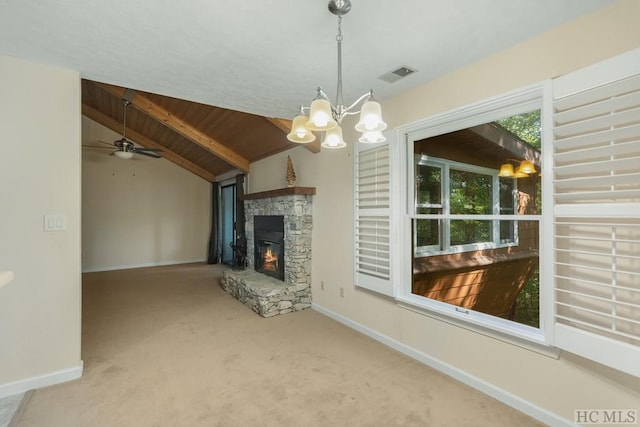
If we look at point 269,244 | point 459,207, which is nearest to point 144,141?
point 269,244

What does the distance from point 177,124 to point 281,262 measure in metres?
3.02

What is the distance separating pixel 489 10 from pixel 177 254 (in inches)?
334

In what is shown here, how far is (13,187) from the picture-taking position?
2.30m

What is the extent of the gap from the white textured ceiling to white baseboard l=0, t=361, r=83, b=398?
2452 mm

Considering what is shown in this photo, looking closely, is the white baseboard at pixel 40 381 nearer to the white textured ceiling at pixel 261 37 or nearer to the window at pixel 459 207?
the white textured ceiling at pixel 261 37

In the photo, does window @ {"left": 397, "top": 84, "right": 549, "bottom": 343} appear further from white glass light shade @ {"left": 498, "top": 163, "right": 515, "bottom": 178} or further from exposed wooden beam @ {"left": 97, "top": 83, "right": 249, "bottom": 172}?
exposed wooden beam @ {"left": 97, "top": 83, "right": 249, "bottom": 172}

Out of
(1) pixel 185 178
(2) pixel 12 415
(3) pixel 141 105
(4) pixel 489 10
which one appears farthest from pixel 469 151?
(1) pixel 185 178

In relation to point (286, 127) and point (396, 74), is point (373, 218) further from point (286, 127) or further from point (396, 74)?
point (286, 127)

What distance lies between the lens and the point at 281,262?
191 inches

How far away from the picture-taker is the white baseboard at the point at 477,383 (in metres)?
1.95

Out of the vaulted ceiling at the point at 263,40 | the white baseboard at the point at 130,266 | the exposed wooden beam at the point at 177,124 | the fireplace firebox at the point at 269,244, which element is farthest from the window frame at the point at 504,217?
the white baseboard at the point at 130,266

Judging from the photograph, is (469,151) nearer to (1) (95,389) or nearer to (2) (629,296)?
(2) (629,296)

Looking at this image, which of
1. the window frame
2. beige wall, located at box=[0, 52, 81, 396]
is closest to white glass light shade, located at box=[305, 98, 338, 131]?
the window frame

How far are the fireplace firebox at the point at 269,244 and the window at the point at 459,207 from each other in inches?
97.3
